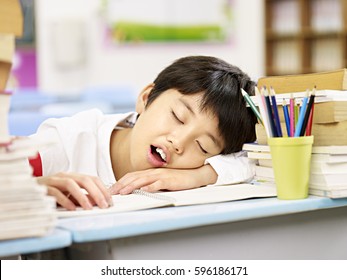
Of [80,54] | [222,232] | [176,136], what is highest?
[80,54]

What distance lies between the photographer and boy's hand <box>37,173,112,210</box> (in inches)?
40.3

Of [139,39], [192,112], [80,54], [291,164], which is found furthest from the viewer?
[139,39]

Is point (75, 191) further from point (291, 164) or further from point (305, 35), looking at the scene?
point (305, 35)

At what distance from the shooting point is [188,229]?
3.28ft

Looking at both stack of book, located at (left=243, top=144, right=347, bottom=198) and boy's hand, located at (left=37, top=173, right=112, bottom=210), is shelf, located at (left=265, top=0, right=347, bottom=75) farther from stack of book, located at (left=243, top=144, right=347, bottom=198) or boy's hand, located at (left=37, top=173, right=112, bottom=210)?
boy's hand, located at (left=37, top=173, right=112, bottom=210)

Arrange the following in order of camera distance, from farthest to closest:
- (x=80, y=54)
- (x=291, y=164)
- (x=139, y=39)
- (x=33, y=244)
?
(x=139, y=39), (x=80, y=54), (x=291, y=164), (x=33, y=244)

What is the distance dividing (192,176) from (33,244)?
22.3 inches

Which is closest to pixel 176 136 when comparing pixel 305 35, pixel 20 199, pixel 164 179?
pixel 164 179

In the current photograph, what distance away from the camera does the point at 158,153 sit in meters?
1.43

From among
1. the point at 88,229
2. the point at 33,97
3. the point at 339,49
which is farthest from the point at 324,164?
the point at 339,49

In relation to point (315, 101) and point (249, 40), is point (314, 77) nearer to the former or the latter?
point (315, 101)

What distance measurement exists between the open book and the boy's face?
0.40 ft

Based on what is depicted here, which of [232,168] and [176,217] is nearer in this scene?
[176,217]

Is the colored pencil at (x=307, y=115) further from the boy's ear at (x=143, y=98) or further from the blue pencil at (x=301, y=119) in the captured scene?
the boy's ear at (x=143, y=98)
